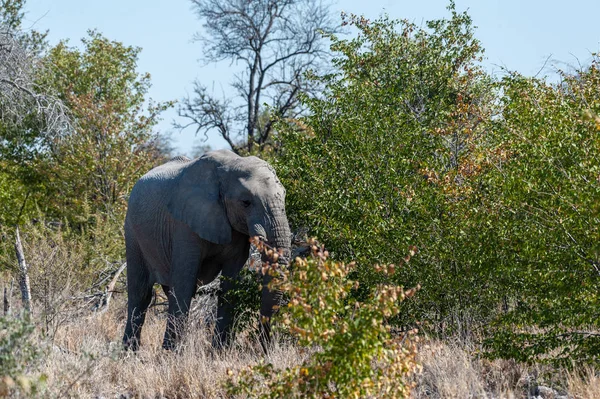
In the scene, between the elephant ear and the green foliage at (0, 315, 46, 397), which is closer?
the green foliage at (0, 315, 46, 397)

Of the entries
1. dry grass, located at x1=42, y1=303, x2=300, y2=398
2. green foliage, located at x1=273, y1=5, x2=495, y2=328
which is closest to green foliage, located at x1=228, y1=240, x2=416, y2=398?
dry grass, located at x1=42, y1=303, x2=300, y2=398

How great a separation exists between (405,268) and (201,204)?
246 cm

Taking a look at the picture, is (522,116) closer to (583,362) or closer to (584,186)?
(584,186)

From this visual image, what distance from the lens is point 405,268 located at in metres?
8.72

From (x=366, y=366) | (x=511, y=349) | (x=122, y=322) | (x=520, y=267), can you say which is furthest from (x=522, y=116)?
(x=122, y=322)

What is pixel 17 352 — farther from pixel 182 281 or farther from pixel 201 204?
pixel 201 204

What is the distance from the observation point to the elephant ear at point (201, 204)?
31.2 ft

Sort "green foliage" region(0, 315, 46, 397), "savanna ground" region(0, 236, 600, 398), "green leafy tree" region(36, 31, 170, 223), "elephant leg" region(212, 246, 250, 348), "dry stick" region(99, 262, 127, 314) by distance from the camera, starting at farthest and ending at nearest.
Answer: "green leafy tree" region(36, 31, 170, 223)
"dry stick" region(99, 262, 127, 314)
"elephant leg" region(212, 246, 250, 348)
"savanna ground" region(0, 236, 600, 398)
"green foliage" region(0, 315, 46, 397)

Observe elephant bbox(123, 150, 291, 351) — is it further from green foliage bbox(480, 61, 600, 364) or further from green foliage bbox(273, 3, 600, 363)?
green foliage bbox(480, 61, 600, 364)

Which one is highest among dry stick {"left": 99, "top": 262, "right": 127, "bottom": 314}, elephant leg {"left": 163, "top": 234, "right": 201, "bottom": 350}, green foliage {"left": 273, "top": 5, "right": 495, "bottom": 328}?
green foliage {"left": 273, "top": 5, "right": 495, "bottom": 328}

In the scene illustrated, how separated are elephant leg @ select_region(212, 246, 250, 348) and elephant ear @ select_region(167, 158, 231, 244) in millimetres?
537

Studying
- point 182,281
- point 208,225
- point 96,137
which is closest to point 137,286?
point 182,281

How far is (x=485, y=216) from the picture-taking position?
797 cm

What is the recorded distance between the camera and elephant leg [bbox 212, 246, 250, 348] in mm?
9742
